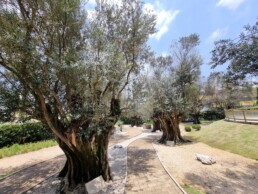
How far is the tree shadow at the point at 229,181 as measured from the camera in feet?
23.4

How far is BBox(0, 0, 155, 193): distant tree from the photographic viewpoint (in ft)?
18.3

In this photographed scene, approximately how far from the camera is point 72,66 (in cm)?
557

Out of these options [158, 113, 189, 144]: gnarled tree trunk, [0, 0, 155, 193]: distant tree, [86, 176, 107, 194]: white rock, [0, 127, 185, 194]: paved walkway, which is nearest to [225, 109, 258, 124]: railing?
[158, 113, 189, 144]: gnarled tree trunk

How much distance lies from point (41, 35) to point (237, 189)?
8.84 meters

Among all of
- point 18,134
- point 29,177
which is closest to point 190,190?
point 29,177

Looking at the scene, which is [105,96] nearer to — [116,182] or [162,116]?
[116,182]

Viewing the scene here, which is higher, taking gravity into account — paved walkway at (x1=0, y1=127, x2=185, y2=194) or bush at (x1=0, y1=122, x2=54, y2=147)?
bush at (x1=0, y1=122, x2=54, y2=147)

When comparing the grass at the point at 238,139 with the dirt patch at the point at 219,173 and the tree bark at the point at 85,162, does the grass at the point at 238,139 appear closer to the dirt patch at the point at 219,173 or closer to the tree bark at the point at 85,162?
the dirt patch at the point at 219,173

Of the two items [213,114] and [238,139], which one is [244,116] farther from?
[213,114]

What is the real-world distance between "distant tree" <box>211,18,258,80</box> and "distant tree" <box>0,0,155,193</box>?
11.3 ft

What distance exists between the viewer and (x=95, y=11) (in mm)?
8234

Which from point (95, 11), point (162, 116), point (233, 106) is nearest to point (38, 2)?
point (95, 11)

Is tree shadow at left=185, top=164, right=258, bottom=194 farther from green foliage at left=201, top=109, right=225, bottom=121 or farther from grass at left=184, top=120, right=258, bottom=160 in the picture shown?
green foliage at left=201, top=109, right=225, bottom=121

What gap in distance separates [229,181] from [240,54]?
210 inches
